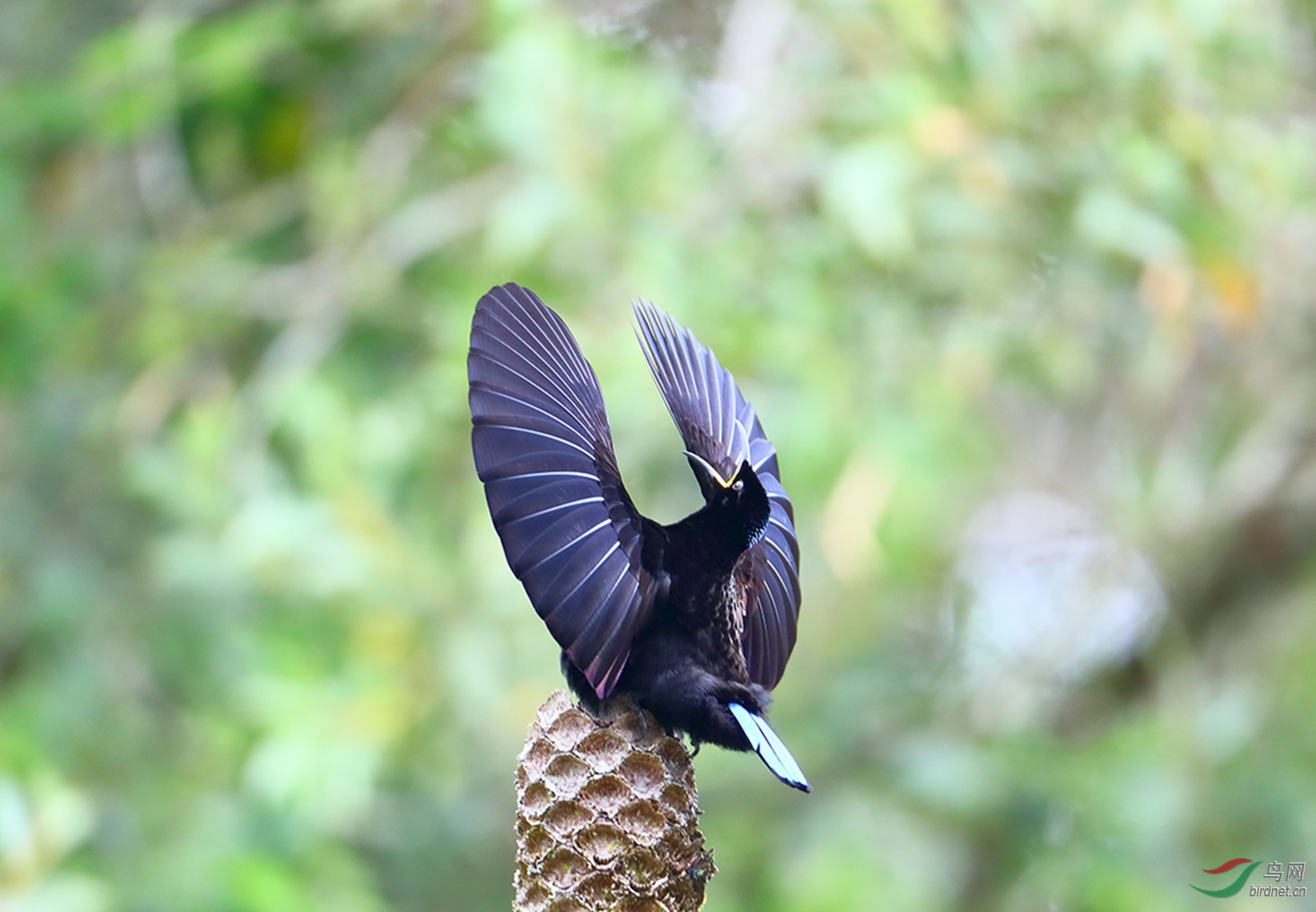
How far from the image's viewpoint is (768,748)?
95 cm

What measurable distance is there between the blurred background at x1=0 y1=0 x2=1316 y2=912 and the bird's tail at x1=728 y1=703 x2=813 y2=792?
4.86ft

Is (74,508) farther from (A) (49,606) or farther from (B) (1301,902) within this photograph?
(B) (1301,902)

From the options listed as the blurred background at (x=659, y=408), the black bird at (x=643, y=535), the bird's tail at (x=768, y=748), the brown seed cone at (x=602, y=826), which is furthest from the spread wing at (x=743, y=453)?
the blurred background at (x=659, y=408)

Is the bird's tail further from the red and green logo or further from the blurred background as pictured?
the red and green logo

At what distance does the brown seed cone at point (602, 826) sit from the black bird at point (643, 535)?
0.05m

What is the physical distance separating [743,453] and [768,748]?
0.74 feet

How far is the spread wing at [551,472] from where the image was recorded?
842 millimetres

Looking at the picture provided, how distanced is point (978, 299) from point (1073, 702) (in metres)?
1.42

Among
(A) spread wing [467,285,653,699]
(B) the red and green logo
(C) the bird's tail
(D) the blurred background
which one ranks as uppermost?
(D) the blurred background

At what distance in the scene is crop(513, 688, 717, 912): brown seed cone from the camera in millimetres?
828

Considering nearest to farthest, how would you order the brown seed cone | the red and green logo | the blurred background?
the brown seed cone → the red and green logo → the blurred background

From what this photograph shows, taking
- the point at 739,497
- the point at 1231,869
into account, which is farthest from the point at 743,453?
the point at 1231,869

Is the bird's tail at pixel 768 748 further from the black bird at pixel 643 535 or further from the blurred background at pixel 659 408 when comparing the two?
the blurred background at pixel 659 408

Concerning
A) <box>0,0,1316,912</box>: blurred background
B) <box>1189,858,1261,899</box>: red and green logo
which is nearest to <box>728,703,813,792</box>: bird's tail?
<box>0,0,1316,912</box>: blurred background
